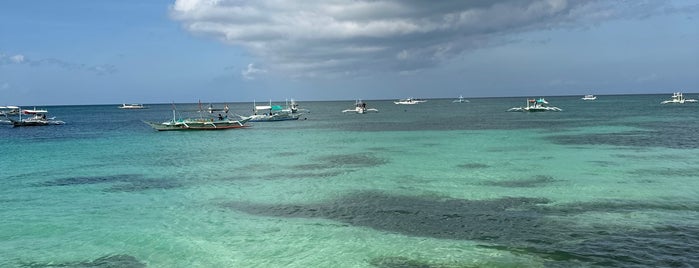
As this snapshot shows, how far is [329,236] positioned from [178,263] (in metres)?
4.10

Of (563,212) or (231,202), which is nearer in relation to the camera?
(563,212)

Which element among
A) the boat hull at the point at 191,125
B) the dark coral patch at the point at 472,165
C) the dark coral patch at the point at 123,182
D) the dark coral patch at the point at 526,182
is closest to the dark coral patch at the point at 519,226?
the dark coral patch at the point at 526,182

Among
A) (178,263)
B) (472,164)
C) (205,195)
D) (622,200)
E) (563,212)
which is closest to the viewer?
(178,263)

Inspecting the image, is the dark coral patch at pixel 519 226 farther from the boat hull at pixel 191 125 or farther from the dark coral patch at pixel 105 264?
the boat hull at pixel 191 125

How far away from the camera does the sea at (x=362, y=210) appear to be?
1248cm

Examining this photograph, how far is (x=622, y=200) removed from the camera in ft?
57.3

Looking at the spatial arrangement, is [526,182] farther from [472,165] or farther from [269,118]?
[269,118]

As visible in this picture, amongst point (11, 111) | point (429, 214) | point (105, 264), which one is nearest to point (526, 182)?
point (429, 214)

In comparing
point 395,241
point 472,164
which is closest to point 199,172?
point 472,164

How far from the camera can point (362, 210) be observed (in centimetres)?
1722

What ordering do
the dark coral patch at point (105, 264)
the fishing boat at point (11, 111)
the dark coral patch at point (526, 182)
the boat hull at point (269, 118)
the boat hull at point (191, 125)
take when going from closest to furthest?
the dark coral patch at point (105, 264)
the dark coral patch at point (526, 182)
the boat hull at point (191, 125)
the boat hull at point (269, 118)
the fishing boat at point (11, 111)

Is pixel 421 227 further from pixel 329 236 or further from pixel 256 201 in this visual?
→ pixel 256 201

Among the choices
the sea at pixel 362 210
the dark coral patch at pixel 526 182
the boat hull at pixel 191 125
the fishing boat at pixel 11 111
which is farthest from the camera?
the fishing boat at pixel 11 111

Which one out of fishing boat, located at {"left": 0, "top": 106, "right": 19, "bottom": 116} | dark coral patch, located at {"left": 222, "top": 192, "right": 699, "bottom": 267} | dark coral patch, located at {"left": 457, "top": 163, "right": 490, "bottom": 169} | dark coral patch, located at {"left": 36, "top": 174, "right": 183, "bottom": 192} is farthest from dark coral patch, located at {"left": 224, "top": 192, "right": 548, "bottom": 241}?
fishing boat, located at {"left": 0, "top": 106, "right": 19, "bottom": 116}
